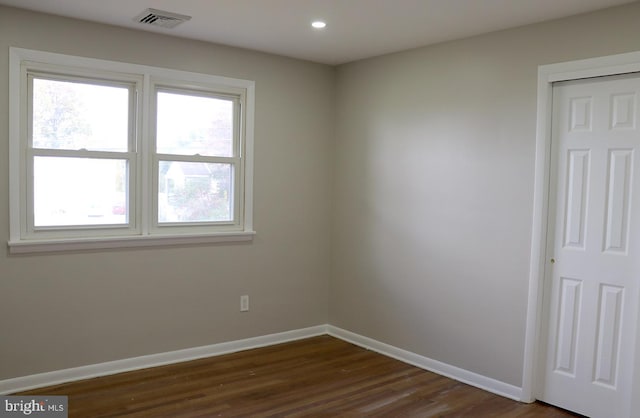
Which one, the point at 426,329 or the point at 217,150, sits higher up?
the point at 217,150

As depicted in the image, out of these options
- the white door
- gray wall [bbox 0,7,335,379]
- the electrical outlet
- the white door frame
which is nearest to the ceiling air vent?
gray wall [bbox 0,7,335,379]

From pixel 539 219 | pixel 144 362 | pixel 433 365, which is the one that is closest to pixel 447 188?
pixel 539 219

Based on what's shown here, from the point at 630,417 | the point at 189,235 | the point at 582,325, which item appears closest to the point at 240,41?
the point at 189,235

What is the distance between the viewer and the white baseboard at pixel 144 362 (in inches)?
141

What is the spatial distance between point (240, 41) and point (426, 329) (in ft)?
8.68

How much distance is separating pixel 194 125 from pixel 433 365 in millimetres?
2612

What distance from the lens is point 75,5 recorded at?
3367mm

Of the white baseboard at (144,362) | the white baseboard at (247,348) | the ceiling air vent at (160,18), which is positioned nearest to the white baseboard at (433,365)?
the white baseboard at (247,348)

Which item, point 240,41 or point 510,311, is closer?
point 510,311

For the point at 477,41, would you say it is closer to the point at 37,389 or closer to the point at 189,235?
the point at 189,235

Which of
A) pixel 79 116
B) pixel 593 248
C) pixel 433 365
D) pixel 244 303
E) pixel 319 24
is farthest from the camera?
pixel 244 303

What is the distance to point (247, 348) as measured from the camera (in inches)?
180

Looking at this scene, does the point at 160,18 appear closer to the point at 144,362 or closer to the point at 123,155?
the point at 123,155

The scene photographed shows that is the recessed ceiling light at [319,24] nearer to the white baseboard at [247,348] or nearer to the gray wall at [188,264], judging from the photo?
the gray wall at [188,264]
